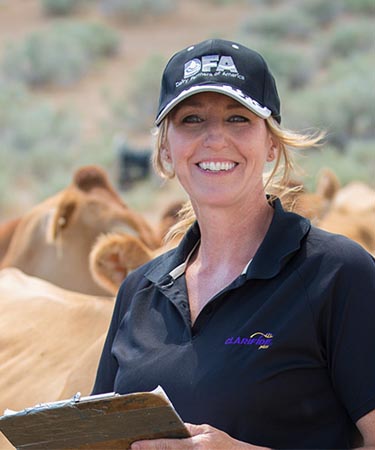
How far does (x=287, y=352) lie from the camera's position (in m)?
2.88

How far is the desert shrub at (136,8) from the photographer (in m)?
37.1

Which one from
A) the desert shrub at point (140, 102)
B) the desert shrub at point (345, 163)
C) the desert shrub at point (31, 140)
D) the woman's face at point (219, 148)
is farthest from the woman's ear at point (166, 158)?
the desert shrub at point (140, 102)

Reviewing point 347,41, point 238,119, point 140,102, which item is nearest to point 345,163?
point 140,102

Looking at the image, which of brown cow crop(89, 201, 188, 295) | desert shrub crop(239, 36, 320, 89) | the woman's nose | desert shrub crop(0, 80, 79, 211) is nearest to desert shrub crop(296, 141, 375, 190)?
desert shrub crop(0, 80, 79, 211)

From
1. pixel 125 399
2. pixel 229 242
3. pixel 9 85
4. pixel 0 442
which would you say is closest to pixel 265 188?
pixel 229 242

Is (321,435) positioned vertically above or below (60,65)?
above

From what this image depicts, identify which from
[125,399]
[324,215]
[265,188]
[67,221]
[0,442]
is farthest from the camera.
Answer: [324,215]

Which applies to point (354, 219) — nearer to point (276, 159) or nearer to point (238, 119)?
point (276, 159)

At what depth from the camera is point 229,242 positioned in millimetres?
3266

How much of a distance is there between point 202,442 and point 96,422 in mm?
275

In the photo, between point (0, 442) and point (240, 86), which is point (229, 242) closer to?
point (240, 86)

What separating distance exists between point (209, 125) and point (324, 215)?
5837 mm

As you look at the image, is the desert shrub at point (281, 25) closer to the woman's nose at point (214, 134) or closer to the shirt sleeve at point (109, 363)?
the shirt sleeve at point (109, 363)

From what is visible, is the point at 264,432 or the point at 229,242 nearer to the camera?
the point at 264,432
